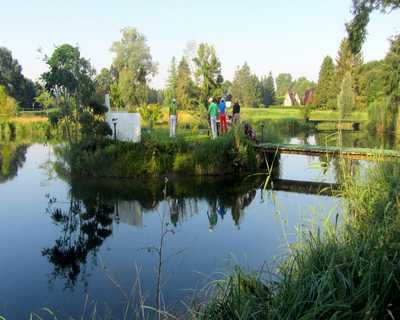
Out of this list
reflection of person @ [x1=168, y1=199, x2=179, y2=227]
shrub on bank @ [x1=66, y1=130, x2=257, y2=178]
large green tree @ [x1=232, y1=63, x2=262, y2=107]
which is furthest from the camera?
large green tree @ [x1=232, y1=63, x2=262, y2=107]

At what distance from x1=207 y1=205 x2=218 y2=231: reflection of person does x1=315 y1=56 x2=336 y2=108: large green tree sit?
47.7 metres

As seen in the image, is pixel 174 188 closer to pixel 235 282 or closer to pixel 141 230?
pixel 141 230

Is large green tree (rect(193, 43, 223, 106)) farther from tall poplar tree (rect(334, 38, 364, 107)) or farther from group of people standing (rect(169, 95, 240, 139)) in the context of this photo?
tall poplar tree (rect(334, 38, 364, 107))

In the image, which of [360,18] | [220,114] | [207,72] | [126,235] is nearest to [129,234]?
[126,235]

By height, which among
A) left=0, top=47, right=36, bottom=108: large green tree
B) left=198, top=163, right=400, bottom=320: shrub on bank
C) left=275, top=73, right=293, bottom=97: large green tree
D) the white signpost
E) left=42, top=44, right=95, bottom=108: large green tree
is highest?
left=275, top=73, right=293, bottom=97: large green tree

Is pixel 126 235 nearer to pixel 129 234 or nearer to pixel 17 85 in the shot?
pixel 129 234

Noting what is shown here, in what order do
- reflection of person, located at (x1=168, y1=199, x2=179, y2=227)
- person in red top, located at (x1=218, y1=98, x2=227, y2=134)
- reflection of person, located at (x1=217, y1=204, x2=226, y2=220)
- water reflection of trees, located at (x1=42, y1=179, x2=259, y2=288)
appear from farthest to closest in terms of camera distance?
person in red top, located at (x1=218, y1=98, x2=227, y2=134)
reflection of person, located at (x1=217, y1=204, x2=226, y2=220)
reflection of person, located at (x1=168, y1=199, x2=179, y2=227)
water reflection of trees, located at (x1=42, y1=179, x2=259, y2=288)

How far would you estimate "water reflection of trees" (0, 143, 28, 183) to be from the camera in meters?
15.6

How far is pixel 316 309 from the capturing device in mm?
2727

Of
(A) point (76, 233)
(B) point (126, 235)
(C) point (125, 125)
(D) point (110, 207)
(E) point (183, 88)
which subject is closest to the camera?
(B) point (126, 235)

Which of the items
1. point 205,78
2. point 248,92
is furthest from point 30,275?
point 248,92

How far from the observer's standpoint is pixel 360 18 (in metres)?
16.4

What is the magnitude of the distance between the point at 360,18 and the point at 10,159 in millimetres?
15768

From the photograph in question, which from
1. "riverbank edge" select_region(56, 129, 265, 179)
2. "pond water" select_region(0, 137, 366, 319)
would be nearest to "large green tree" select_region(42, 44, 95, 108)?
"riverbank edge" select_region(56, 129, 265, 179)
